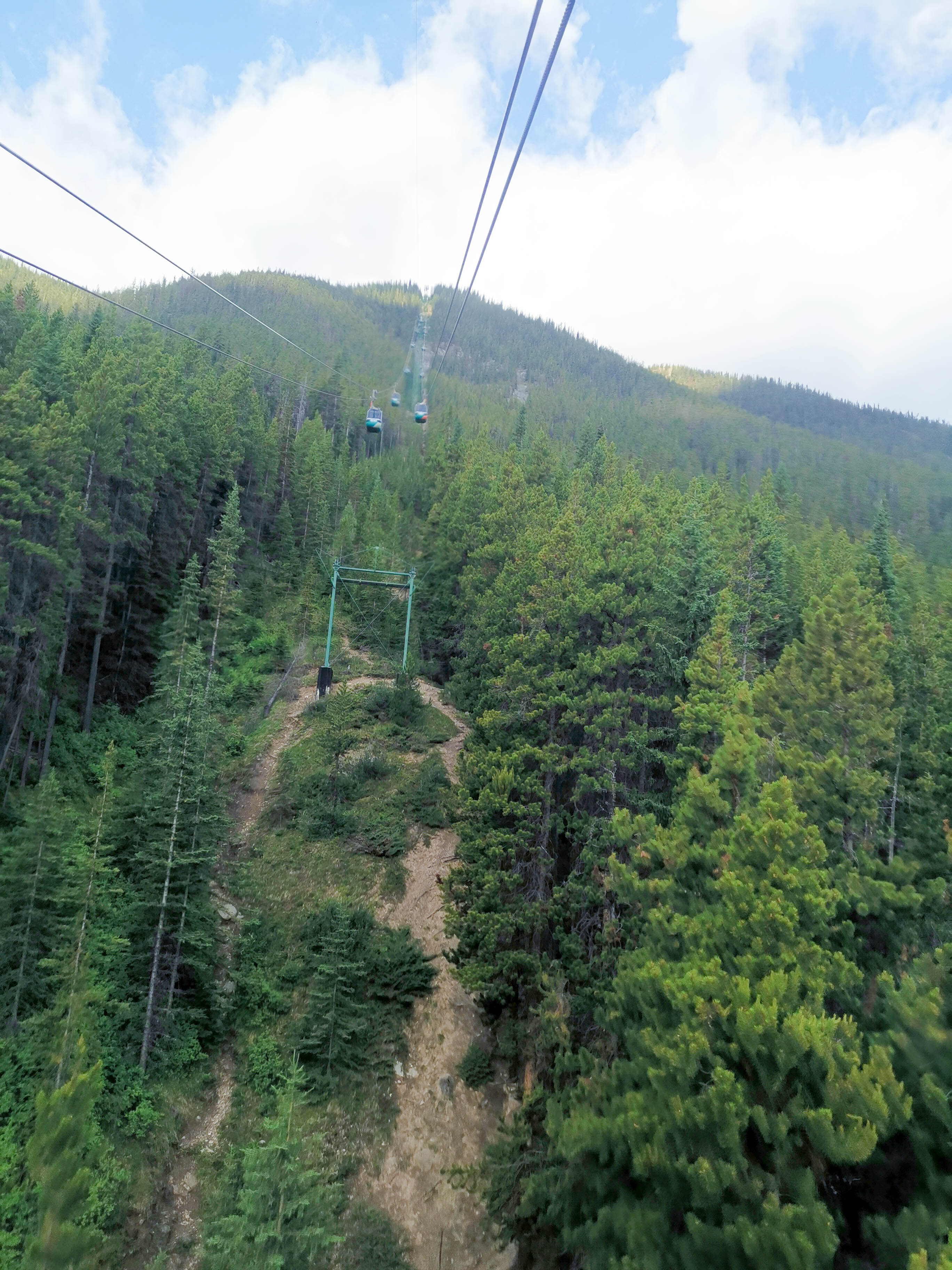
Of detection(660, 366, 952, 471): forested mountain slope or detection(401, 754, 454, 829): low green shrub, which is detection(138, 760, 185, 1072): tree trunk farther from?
detection(660, 366, 952, 471): forested mountain slope

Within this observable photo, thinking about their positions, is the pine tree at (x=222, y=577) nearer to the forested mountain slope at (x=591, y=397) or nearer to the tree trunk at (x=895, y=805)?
the forested mountain slope at (x=591, y=397)

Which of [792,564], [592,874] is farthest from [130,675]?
[792,564]

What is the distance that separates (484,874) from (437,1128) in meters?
6.29

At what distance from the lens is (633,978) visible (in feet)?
34.6

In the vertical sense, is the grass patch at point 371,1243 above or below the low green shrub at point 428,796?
below

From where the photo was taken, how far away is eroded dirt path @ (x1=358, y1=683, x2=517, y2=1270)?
46.2 ft

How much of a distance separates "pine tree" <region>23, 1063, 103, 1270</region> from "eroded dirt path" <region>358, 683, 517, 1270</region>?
693cm

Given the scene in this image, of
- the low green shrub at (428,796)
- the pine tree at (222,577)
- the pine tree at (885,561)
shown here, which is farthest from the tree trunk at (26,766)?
the pine tree at (885,561)

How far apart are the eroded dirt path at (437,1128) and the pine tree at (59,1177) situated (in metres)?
6.93

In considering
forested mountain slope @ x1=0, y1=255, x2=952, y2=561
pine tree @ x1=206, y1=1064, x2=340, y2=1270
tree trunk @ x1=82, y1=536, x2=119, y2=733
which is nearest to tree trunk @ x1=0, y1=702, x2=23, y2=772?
tree trunk @ x1=82, y1=536, x2=119, y2=733

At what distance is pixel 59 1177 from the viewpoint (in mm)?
8266

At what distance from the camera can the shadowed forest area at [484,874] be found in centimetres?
832

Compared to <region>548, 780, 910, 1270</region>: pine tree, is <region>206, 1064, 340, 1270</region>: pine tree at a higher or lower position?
lower

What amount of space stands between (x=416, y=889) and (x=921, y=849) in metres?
14.1
